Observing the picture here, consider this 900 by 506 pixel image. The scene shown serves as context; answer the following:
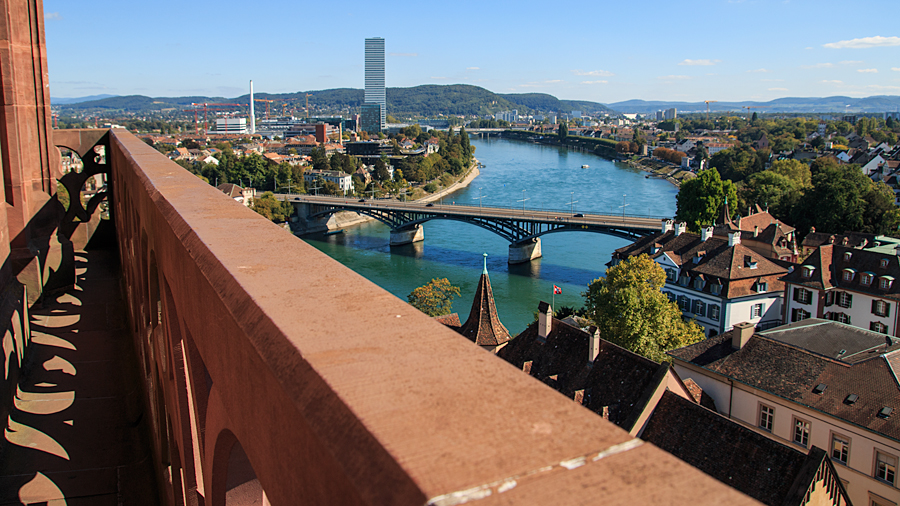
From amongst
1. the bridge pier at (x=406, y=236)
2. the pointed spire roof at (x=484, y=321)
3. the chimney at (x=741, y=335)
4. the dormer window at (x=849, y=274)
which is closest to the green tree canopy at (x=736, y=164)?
the bridge pier at (x=406, y=236)

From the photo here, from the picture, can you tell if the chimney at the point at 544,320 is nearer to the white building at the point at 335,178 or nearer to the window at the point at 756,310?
the window at the point at 756,310

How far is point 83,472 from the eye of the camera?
5797 millimetres

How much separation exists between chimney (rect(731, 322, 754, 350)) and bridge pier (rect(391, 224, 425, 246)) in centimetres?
2818

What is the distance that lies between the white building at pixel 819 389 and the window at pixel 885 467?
0.05 feet

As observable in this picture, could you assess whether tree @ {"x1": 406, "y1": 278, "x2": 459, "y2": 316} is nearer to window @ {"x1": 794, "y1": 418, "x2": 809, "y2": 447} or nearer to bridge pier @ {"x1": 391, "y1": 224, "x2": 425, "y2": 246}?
window @ {"x1": 794, "y1": 418, "x2": 809, "y2": 447}

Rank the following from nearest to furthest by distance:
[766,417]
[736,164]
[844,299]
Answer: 1. [766,417]
2. [844,299]
3. [736,164]

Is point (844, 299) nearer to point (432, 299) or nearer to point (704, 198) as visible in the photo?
point (432, 299)

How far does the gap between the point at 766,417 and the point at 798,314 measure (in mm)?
10395

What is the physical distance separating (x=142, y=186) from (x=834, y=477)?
9055 mm

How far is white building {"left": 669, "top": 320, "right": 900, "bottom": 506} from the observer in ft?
37.4

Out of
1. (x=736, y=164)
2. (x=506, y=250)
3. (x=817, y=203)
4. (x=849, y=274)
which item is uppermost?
(x=736, y=164)

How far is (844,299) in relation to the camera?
71.5 feet

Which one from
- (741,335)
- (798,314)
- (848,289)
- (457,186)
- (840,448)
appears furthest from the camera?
(457,186)

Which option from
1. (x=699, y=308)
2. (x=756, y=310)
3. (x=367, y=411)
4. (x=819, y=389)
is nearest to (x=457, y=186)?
(x=699, y=308)
